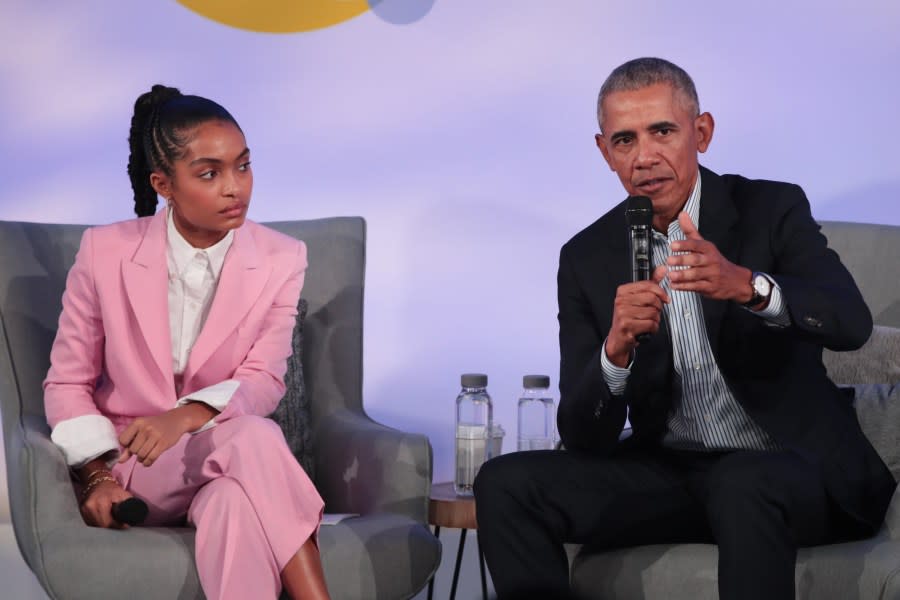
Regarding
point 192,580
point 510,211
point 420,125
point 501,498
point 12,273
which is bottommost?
point 192,580

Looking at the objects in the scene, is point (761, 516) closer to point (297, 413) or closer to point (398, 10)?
point (297, 413)

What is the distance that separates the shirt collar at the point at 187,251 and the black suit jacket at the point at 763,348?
76 centimetres

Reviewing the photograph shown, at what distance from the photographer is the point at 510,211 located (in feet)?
12.2

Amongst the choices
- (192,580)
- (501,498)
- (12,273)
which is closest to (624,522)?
(501,498)

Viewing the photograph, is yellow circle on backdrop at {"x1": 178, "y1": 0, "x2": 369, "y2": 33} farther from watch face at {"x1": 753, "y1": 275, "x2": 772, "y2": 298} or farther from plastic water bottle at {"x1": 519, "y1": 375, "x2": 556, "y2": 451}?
watch face at {"x1": 753, "y1": 275, "x2": 772, "y2": 298}

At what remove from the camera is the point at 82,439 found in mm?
2289

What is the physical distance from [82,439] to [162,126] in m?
0.67

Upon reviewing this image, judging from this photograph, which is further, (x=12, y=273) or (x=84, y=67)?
(x=84, y=67)

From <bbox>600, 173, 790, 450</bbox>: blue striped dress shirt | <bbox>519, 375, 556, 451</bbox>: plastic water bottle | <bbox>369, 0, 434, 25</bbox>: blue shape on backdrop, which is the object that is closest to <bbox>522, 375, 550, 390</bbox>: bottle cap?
<bbox>519, 375, 556, 451</bbox>: plastic water bottle

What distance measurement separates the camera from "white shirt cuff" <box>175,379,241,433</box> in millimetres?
2271

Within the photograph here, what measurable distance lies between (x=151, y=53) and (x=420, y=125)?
2.93 feet

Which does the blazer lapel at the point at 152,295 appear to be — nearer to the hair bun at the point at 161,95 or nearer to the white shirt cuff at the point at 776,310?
the hair bun at the point at 161,95

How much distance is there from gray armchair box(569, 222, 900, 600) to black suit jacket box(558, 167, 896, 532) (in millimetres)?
116

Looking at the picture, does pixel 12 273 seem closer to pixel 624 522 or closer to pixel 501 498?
pixel 501 498
